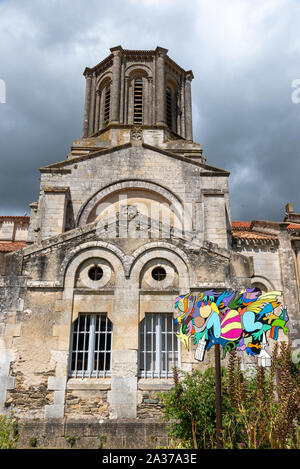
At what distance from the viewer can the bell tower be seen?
74.3 feet

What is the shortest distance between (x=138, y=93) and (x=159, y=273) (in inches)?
702

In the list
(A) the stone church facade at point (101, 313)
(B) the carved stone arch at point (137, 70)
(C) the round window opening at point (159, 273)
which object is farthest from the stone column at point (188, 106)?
(C) the round window opening at point (159, 273)

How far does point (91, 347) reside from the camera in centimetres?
853

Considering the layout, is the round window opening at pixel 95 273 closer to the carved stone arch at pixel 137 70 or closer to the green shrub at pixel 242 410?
the green shrub at pixel 242 410

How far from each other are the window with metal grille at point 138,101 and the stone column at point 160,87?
1.23 m

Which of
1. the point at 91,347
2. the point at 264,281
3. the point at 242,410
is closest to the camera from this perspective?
the point at 242,410

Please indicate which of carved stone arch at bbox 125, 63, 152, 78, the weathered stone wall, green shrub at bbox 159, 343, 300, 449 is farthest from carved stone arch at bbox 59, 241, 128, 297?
carved stone arch at bbox 125, 63, 152, 78

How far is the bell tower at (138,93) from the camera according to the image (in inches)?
891

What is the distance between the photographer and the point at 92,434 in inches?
Answer: 301

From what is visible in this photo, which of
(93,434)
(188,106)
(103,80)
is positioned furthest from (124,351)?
(103,80)

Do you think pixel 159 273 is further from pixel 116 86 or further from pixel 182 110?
pixel 182 110

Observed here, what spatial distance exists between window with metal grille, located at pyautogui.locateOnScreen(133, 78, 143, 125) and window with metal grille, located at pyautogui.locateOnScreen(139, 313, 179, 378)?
647 inches
